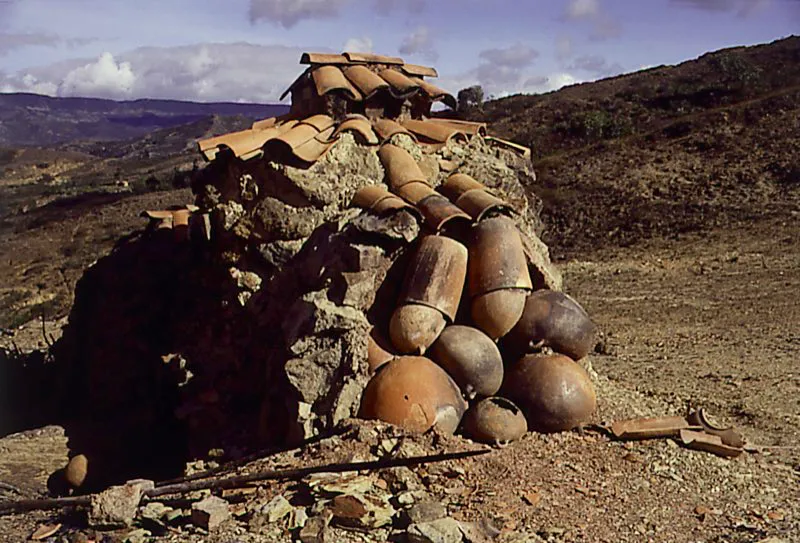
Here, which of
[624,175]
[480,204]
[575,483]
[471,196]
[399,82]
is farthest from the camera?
[624,175]

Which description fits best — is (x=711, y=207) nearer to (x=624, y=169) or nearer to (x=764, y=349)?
(x=624, y=169)

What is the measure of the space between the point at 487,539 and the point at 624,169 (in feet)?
67.1

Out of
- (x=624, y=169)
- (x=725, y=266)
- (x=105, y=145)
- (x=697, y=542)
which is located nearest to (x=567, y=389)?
(x=697, y=542)

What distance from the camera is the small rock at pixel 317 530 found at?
4.38 m

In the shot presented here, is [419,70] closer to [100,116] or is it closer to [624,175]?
[624,175]

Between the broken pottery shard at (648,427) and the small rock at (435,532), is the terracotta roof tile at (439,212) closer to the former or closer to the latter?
the broken pottery shard at (648,427)

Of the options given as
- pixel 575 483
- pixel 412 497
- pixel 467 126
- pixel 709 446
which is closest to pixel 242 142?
pixel 467 126

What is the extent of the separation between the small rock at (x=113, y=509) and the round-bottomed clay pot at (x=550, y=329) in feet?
8.86

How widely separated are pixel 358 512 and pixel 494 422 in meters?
1.30

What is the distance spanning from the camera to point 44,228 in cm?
2875

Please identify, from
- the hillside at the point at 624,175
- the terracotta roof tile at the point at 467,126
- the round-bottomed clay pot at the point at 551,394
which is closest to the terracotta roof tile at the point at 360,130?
the terracotta roof tile at the point at 467,126

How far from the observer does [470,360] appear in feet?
18.6

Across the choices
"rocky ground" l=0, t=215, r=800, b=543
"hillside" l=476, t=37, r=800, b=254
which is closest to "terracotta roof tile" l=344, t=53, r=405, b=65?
"rocky ground" l=0, t=215, r=800, b=543

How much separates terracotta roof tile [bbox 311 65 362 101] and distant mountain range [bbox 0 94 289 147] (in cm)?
6847
